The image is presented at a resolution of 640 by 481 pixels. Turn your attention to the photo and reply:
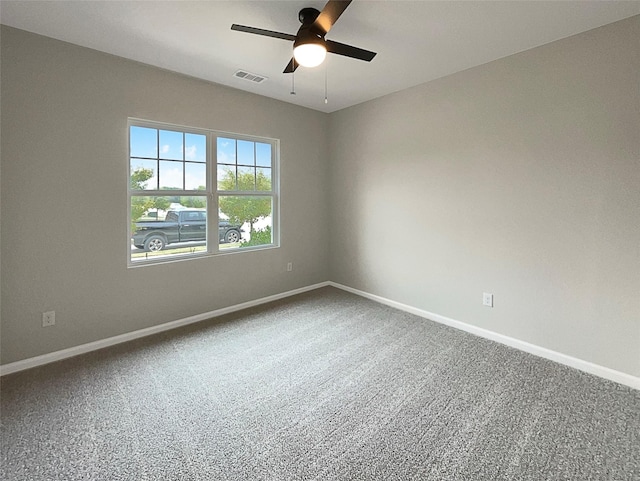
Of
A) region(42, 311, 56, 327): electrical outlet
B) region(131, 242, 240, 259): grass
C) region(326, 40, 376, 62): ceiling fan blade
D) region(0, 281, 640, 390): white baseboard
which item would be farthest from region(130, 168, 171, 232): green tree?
region(326, 40, 376, 62): ceiling fan blade

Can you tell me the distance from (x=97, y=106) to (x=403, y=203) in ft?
10.5

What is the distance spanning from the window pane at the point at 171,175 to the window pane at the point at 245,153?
743 mm

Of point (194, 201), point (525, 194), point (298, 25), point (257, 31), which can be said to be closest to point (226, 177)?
point (194, 201)

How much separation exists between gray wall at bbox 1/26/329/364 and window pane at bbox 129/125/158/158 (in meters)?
0.14

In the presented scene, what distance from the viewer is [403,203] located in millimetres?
3789

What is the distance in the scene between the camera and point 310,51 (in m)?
1.99

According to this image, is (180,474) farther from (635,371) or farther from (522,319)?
(635,371)

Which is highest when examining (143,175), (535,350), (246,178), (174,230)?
(246,178)

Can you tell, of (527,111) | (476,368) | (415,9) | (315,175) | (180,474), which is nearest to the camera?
(180,474)

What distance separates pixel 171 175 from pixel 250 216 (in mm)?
1050

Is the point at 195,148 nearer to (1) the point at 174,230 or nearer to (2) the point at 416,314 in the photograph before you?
(1) the point at 174,230

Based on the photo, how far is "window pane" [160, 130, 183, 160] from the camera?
10.7 feet

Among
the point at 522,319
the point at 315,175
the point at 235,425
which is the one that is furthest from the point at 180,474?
the point at 315,175

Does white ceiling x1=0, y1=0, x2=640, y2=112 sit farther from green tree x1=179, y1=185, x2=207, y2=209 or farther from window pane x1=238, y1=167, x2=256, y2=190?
green tree x1=179, y1=185, x2=207, y2=209
